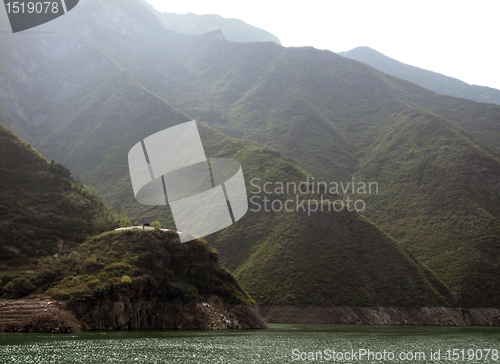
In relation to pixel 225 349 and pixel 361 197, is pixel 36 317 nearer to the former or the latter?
pixel 225 349

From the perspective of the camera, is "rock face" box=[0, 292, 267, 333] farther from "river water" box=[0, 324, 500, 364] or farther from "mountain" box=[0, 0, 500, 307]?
"mountain" box=[0, 0, 500, 307]

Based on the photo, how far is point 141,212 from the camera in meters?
133

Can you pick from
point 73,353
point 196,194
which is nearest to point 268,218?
point 196,194

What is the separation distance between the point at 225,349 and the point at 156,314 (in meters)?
22.6

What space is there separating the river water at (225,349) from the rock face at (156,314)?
399 centimetres

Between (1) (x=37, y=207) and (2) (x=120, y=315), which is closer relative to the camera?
(2) (x=120, y=315)

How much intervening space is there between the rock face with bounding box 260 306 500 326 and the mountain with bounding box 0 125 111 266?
37.6 m

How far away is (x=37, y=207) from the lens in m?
76.7

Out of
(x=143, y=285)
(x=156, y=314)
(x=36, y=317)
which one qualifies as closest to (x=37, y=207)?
(x=143, y=285)

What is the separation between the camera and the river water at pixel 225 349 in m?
35.8

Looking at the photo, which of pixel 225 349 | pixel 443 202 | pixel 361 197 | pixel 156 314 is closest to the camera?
pixel 225 349

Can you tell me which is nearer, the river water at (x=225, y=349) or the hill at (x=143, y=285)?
the river water at (x=225, y=349)

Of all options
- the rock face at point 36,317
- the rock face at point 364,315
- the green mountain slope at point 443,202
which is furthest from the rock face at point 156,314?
the green mountain slope at point 443,202

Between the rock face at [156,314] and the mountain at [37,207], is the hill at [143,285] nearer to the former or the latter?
the rock face at [156,314]
